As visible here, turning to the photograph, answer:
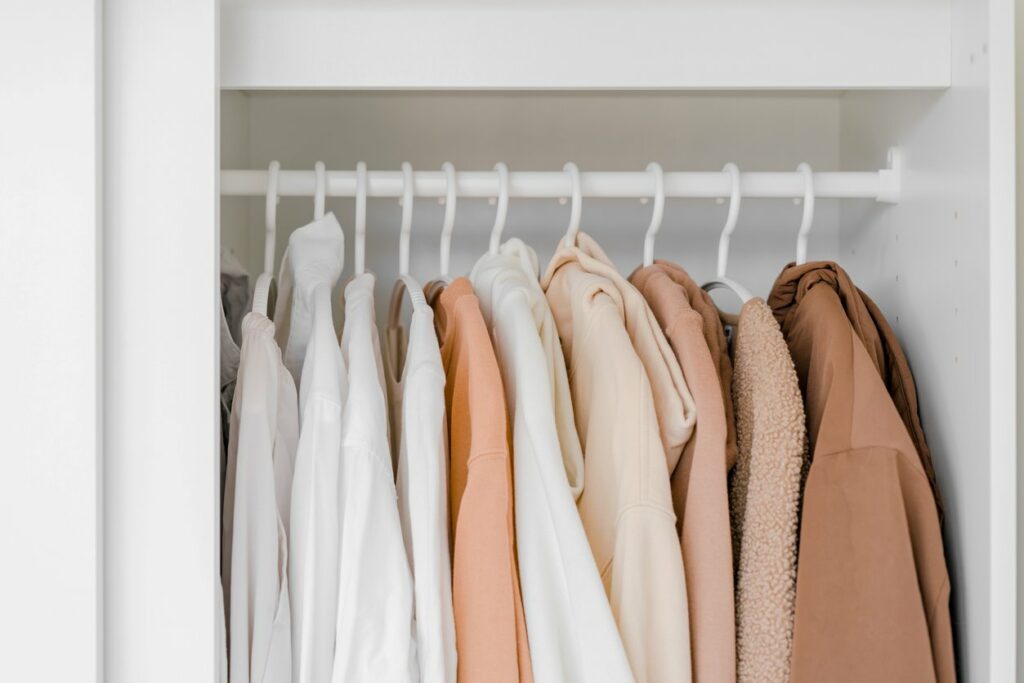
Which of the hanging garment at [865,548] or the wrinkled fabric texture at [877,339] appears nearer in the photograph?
the hanging garment at [865,548]

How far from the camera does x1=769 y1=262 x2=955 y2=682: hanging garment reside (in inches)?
36.9

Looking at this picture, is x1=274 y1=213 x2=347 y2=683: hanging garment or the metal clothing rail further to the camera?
the metal clothing rail

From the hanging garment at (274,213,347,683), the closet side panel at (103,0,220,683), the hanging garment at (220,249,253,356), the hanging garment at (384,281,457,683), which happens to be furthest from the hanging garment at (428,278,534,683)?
the hanging garment at (220,249,253,356)

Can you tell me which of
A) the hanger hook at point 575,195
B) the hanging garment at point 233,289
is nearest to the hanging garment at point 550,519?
the hanger hook at point 575,195

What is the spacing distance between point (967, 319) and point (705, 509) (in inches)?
12.2

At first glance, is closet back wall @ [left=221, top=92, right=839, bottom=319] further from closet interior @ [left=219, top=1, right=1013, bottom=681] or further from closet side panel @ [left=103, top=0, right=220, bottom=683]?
closet side panel @ [left=103, top=0, right=220, bottom=683]

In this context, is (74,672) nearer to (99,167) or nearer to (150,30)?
(99,167)

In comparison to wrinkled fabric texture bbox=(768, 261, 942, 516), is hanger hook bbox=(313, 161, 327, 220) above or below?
above

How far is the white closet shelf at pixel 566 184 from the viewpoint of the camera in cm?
111

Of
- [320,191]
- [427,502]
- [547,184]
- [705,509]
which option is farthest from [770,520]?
[320,191]

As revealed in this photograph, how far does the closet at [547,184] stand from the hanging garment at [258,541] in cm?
5

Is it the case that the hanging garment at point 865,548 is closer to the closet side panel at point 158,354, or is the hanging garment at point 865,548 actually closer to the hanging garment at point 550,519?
the hanging garment at point 550,519

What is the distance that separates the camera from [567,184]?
1.13 meters

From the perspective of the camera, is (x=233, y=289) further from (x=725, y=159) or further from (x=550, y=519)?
(x=725, y=159)
